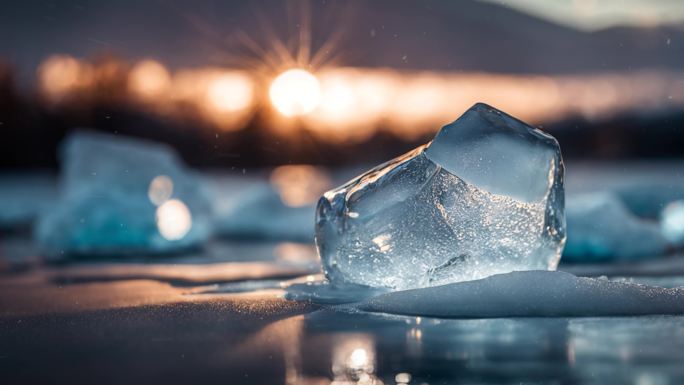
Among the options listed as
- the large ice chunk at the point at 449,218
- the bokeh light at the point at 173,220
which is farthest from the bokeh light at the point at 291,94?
the large ice chunk at the point at 449,218

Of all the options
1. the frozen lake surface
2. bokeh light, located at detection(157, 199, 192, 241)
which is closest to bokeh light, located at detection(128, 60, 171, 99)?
bokeh light, located at detection(157, 199, 192, 241)

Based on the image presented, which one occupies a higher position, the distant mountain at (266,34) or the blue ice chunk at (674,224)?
the distant mountain at (266,34)

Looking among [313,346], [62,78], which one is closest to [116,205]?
[313,346]

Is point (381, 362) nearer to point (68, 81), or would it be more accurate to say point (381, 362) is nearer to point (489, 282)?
point (489, 282)

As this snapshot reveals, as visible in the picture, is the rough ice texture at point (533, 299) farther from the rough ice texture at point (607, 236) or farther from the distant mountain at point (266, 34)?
→ the distant mountain at point (266, 34)

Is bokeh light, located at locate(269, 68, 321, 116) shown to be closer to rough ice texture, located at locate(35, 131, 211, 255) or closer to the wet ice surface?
rough ice texture, located at locate(35, 131, 211, 255)

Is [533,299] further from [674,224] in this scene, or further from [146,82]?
[146,82]
